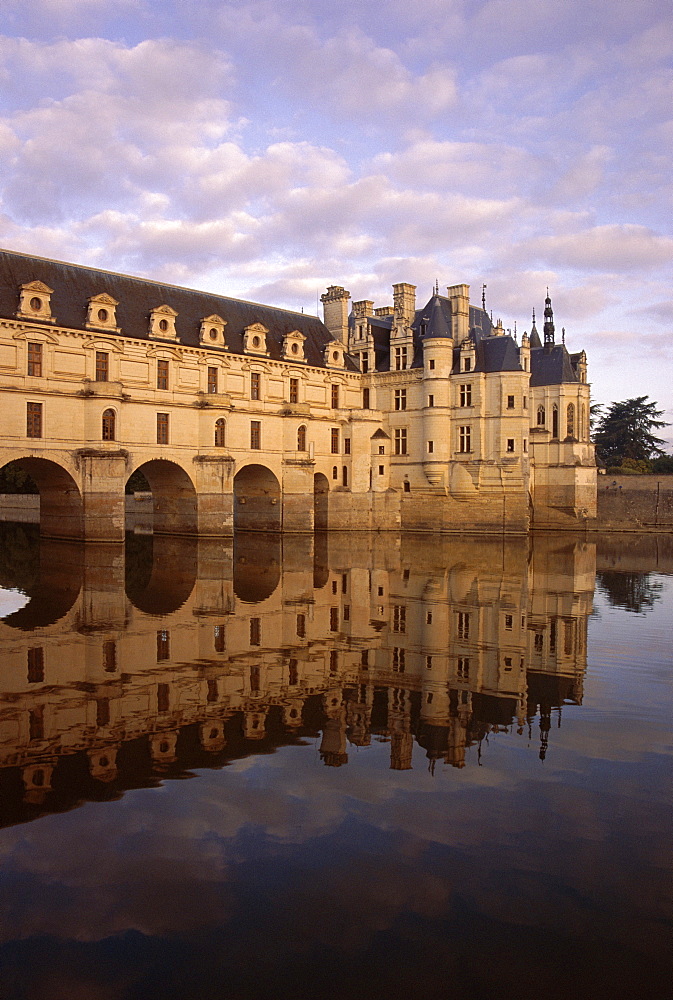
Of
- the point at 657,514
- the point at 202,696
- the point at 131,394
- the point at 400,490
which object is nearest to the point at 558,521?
the point at 657,514

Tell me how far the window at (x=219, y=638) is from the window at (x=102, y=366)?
69.8 ft

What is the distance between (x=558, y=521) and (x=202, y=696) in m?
41.9

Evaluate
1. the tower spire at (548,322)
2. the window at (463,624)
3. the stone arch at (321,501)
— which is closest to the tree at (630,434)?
the tower spire at (548,322)

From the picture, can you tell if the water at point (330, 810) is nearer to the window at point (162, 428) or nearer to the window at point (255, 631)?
the window at point (255, 631)

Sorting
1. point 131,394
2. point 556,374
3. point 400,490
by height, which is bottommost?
point 400,490

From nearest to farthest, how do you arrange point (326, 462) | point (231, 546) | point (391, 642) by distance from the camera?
1. point (391, 642)
2. point (231, 546)
3. point (326, 462)

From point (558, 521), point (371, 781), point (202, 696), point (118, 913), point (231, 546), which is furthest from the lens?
point (558, 521)

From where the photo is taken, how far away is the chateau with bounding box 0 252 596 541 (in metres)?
31.2

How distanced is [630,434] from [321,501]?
38303 mm

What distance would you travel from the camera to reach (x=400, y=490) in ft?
147

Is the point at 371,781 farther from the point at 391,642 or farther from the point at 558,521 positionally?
the point at 558,521

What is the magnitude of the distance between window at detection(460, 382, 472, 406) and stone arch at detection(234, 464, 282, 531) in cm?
1210

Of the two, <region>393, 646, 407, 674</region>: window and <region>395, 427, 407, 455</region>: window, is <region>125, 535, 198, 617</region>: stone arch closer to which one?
<region>393, 646, 407, 674</region>: window

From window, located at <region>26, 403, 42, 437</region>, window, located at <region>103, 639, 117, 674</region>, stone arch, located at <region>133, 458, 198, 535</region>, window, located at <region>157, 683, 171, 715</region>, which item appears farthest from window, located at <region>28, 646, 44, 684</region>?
stone arch, located at <region>133, 458, 198, 535</region>
